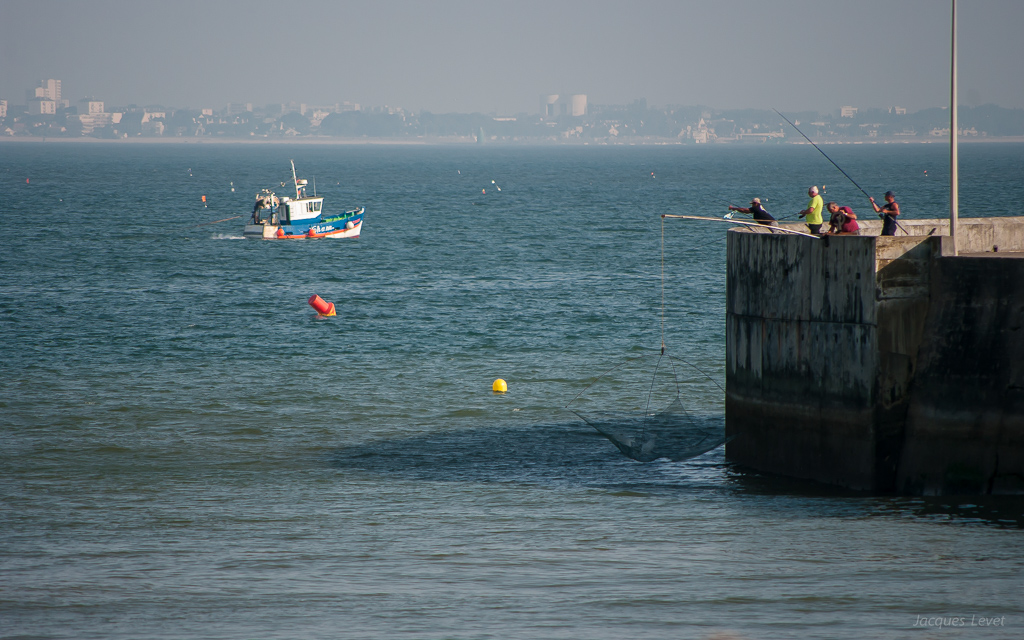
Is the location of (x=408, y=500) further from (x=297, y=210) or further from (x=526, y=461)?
(x=297, y=210)

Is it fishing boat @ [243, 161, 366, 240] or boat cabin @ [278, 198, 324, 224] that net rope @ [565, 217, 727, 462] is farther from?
boat cabin @ [278, 198, 324, 224]

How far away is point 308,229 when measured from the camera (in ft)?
248

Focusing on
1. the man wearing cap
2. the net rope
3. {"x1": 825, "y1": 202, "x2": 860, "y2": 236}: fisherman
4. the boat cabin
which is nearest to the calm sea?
the net rope

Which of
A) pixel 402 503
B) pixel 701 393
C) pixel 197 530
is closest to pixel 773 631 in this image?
pixel 402 503

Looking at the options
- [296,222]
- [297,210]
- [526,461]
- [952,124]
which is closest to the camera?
[952,124]

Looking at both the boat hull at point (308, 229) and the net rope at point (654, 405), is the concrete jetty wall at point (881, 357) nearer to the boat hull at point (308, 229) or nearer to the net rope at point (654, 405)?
A: the net rope at point (654, 405)

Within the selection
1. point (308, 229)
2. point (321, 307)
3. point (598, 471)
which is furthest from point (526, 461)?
point (308, 229)

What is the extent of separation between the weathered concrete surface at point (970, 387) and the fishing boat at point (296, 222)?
6308cm

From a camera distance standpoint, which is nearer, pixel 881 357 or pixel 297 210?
pixel 881 357

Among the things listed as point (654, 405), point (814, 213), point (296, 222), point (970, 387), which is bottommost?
point (654, 405)

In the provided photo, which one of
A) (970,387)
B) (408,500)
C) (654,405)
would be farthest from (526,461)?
(970,387)

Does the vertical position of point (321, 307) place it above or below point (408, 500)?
above

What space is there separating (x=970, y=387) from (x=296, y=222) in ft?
212

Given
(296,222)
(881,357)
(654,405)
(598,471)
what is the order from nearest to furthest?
(881,357) → (598,471) → (654,405) → (296,222)
